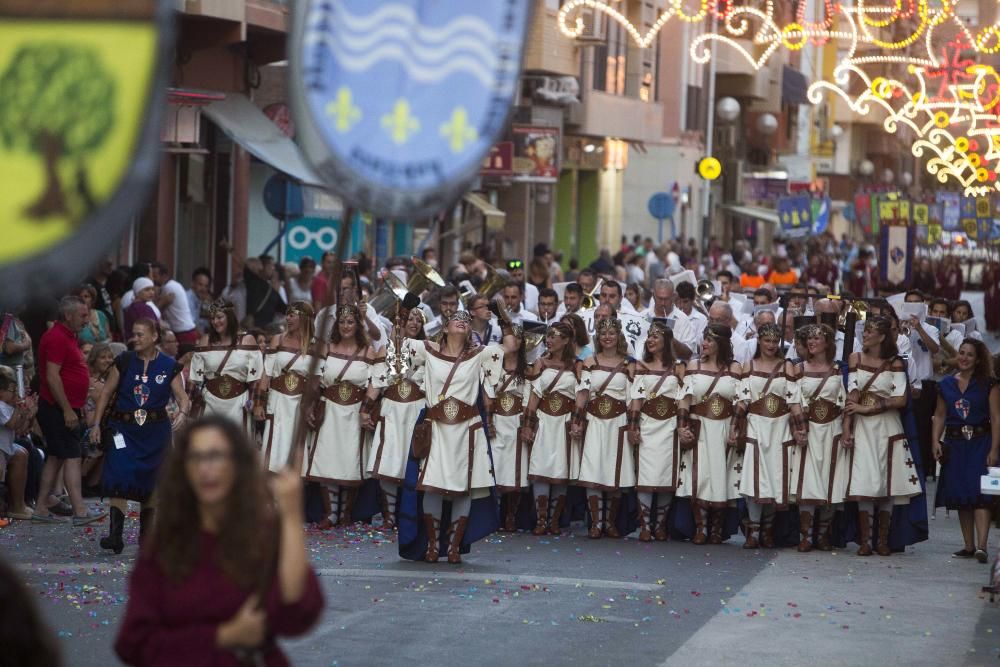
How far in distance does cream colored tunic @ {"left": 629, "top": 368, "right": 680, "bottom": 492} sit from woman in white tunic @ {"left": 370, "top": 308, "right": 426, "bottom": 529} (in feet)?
5.50

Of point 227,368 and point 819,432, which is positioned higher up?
point 227,368

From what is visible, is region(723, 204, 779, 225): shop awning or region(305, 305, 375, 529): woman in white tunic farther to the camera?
region(723, 204, 779, 225): shop awning

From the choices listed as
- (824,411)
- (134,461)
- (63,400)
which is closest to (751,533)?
(824,411)

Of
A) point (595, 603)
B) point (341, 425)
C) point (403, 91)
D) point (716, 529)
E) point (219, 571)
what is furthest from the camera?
point (716, 529)

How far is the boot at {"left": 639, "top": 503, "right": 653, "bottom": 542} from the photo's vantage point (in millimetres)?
15594

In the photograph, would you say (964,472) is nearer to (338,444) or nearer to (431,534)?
(431,534)

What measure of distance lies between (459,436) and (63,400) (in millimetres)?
3001

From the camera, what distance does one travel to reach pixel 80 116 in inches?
211

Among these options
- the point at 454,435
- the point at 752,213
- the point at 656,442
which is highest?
the point at 752,213

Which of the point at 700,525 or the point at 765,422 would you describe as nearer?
the point at 765,422

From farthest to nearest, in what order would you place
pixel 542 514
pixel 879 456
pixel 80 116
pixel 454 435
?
1. pixel 542 514
2. pixel 879 456
3. pixel 454 435
4. pixel 80 116

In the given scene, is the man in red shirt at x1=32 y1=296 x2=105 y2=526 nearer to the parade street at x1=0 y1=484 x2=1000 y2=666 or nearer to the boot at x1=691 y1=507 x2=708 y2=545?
the parade street at x1=0 y1=484 x2=1000 y2=666

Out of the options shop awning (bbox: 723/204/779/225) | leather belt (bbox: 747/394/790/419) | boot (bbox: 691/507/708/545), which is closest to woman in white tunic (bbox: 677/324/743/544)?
boot (bbox: 691/507/708/545)

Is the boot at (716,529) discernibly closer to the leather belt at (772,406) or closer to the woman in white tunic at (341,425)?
the leather belt at (772,406)
